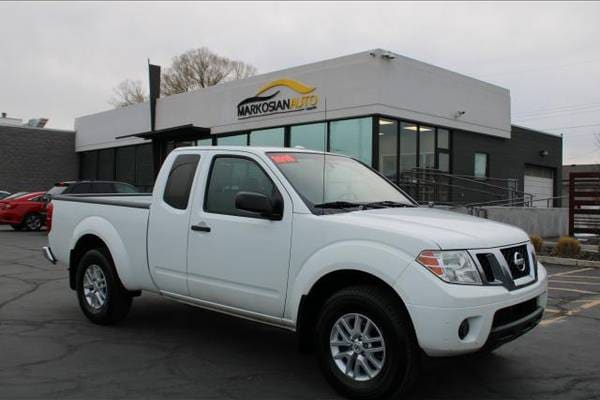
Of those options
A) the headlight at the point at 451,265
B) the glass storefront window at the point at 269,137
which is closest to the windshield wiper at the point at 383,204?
the headlight at the point at 451,265

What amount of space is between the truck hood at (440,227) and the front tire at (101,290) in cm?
296

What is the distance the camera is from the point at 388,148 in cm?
1786

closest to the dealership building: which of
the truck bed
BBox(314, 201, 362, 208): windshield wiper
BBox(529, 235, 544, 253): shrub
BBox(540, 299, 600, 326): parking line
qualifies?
BBox(529, 235, 544, 253): shrub

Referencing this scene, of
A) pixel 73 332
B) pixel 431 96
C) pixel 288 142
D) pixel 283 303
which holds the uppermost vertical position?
pixel 431 96

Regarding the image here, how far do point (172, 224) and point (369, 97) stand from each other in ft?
41.2

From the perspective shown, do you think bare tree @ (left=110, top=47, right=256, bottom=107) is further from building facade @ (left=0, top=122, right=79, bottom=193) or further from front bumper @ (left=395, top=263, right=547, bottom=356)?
front bumper @ (left=395, top=263, right=547, bottom=356)

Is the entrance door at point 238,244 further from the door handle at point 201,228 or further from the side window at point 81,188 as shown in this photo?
the side window at point 81,188

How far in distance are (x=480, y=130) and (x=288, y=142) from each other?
7.36 m

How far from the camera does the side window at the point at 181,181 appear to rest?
219 inches

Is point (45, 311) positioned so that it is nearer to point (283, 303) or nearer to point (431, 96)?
point (283, 303)

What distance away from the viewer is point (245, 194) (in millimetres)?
4570

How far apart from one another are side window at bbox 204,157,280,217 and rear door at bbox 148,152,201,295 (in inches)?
9.7

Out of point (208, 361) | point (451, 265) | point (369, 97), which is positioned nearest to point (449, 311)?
point (451, 265)

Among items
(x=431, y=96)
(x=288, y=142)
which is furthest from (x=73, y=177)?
(x=431, y=96)
